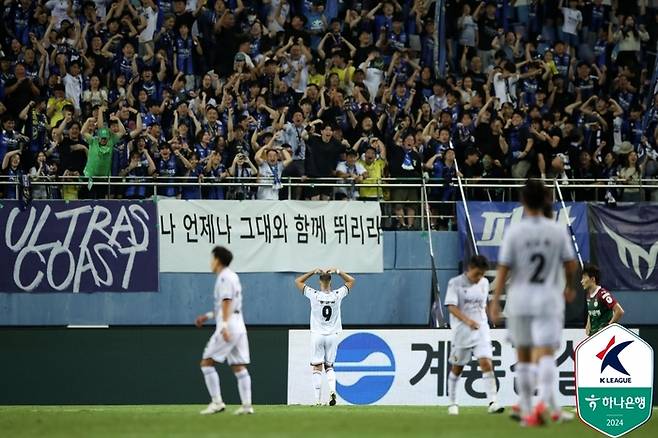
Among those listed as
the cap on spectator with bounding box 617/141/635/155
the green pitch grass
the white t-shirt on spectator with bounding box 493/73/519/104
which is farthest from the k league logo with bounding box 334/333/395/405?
the cap on spectator with bounding box 617/141/635/155

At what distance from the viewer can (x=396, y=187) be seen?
2583 cm

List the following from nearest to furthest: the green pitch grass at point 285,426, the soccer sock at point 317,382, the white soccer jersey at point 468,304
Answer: the green pitch grass at point 285,426
the white soccer jersey at point 468,304
the soccer sock at point 317,382

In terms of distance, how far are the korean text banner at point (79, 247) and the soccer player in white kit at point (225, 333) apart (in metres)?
8.98

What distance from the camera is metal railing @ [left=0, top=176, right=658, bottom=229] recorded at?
81.0 feet

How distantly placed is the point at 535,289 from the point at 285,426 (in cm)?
344

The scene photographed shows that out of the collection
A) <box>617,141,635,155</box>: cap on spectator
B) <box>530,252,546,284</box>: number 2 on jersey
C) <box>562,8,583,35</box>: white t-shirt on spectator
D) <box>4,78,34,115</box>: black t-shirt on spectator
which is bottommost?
<box>530,252,546,284</box>: number 2 on jersey

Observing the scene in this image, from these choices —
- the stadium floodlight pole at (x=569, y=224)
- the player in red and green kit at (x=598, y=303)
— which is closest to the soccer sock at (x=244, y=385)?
the player in red and green kit at (x=598, y=303)

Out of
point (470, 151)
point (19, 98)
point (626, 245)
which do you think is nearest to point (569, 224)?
point (626, 245)

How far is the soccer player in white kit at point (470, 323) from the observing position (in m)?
18.0

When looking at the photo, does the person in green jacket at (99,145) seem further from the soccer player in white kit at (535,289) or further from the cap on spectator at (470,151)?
the soccer player in white kit at (535,289)

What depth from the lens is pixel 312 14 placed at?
91.9 feet

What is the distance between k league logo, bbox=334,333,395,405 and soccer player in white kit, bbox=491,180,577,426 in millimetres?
11169

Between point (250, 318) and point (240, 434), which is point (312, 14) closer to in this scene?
point (250, 318)

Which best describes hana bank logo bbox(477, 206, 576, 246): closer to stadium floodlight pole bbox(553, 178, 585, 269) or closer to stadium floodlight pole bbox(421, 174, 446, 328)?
stadium floodlight pole bbox(553, 178, 585, 269)
